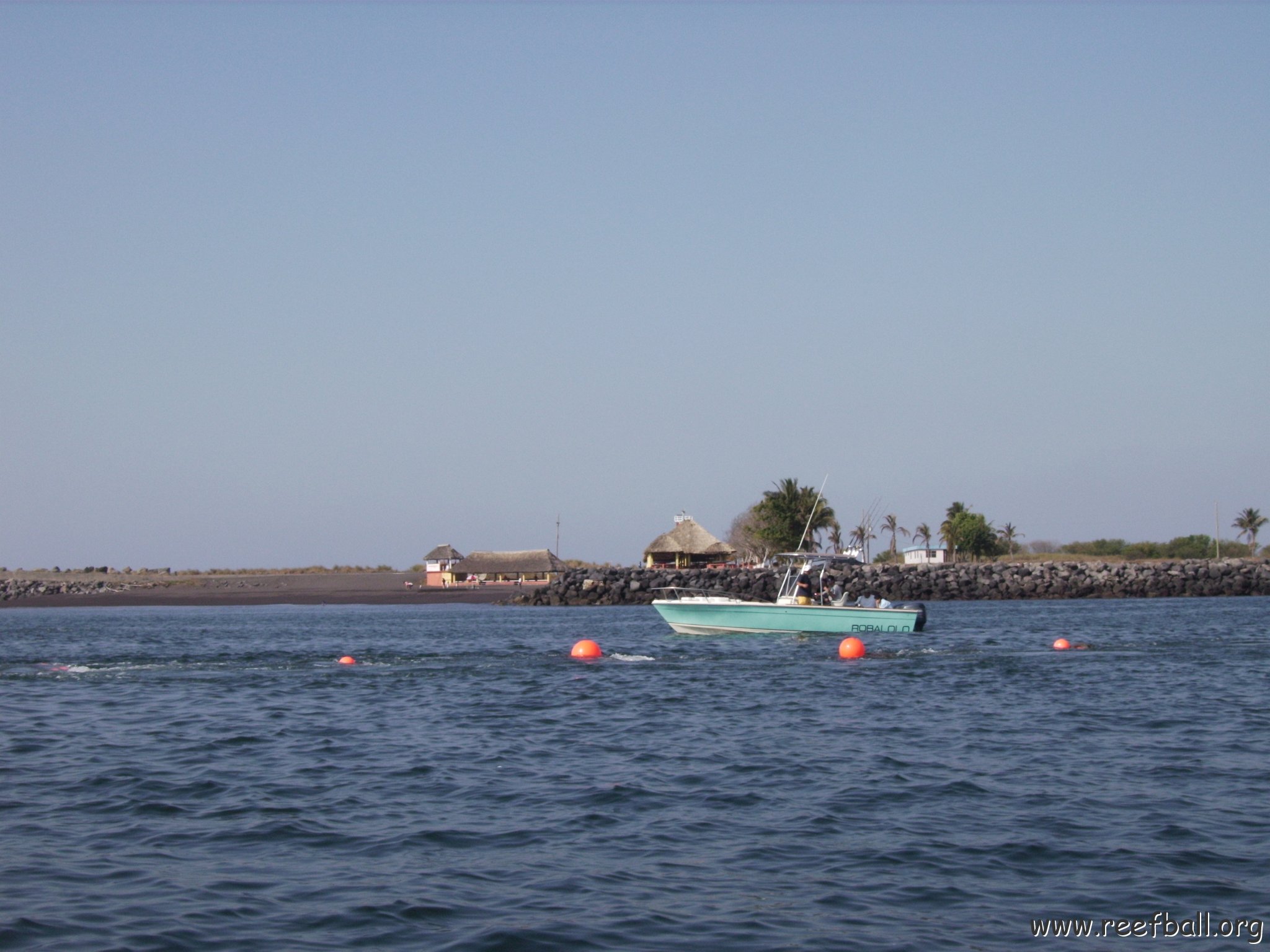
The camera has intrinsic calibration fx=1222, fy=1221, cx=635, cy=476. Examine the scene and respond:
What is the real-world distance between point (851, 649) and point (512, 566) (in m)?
76.1

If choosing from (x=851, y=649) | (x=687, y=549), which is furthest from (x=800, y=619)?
(x=687, y=549)

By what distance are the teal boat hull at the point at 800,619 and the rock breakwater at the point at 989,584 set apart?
36825 mm

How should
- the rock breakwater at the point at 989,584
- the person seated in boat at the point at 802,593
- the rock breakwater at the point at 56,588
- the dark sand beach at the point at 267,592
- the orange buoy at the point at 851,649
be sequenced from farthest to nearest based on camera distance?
the rock breakwater at the point at 56,588 < the dark sand beach at the point at 267,592 < the rock breakwater at the point at 989,584 < the person seated in boat at the point at 802,593 < the orange buoy at the point at 851,649

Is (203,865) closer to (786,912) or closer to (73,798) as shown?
(73,798)

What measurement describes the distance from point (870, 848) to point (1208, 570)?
7718cm

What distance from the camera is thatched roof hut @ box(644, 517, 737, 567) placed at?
10400 centimetres

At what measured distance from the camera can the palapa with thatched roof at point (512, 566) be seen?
351ft

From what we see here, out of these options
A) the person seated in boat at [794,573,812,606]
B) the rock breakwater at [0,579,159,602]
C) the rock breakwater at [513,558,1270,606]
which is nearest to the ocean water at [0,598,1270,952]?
the person seated in boat at [794,573,812,606]

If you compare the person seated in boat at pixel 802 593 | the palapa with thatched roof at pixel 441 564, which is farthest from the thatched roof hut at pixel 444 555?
the person seated in boat at pixel 802 593

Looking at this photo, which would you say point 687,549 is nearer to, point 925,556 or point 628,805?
point 925,556

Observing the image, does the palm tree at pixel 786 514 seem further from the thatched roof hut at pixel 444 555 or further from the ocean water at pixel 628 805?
the ocean water at pixel 628 805

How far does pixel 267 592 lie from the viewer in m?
105

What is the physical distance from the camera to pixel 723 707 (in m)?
23.5

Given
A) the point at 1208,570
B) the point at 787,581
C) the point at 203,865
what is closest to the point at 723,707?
the point at 203,865
